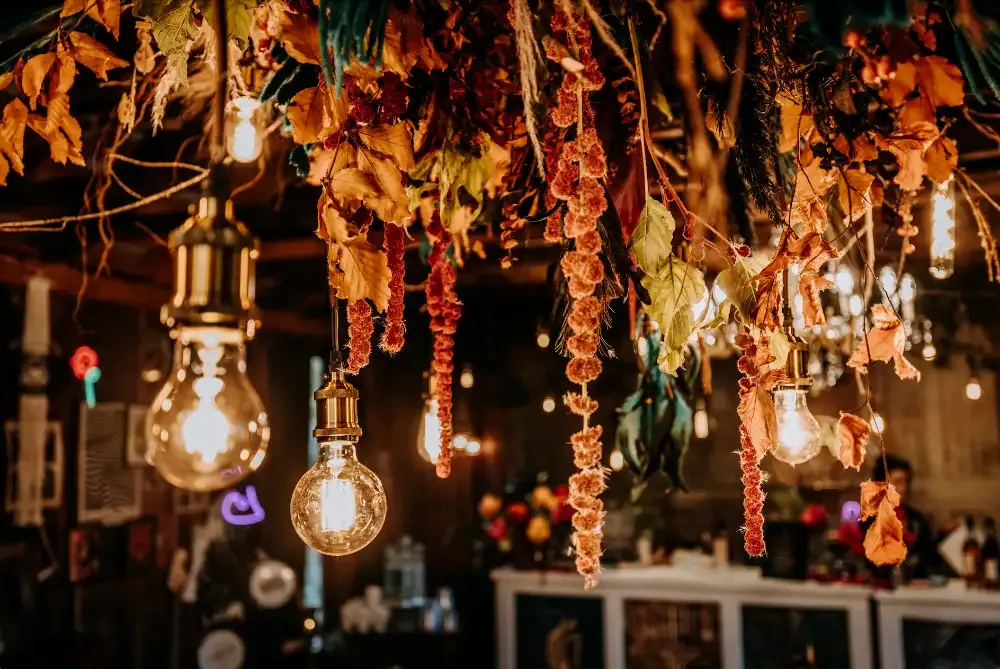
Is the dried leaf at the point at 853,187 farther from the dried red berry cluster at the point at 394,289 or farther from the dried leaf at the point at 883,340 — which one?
the dried red berry cluster at the point at 394,289

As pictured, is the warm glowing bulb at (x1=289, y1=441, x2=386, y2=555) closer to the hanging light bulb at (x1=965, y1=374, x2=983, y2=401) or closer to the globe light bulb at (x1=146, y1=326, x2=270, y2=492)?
the globe light bulb at (x1=146, y1=326, x2=270, y2=492)

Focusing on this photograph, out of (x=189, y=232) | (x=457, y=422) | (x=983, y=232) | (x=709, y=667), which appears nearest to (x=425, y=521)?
(x=457, y=422)

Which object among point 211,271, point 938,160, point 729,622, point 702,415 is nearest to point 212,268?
point 211,271

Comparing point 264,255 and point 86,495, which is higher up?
point 264,255

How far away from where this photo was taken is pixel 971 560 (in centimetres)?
450

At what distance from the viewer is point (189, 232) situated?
2.42 ft

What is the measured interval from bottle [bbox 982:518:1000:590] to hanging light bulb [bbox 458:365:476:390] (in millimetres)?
3135

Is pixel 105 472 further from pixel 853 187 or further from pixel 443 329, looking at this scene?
pixel 853 187

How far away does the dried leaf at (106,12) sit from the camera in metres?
1.13

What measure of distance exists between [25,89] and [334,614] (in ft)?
18.1

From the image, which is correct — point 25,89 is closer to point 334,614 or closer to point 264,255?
point 264,255

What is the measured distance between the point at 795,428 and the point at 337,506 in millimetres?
717

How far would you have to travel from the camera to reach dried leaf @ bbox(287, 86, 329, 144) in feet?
3.20

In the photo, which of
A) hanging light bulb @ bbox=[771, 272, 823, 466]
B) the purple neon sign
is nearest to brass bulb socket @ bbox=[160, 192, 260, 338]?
hanging light bulb @ bbox=[771, 272, 823, 466]
